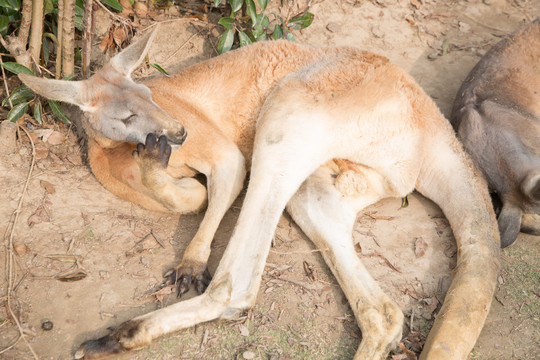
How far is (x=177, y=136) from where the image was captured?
12.8 feet

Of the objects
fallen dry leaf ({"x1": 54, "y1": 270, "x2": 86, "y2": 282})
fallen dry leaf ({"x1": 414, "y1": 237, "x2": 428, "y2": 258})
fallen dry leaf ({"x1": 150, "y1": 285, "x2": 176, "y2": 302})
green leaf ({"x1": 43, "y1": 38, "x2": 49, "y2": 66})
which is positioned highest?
green leaf ({"x1": 43, "y1": 38, "x2": 49, "y2": 66})

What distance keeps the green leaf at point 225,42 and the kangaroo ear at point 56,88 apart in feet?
5.88

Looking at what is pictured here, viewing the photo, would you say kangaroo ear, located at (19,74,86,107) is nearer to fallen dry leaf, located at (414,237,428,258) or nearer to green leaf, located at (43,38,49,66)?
green leaf, located at (43,38,49,66)

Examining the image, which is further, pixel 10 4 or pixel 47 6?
pixel 47 6

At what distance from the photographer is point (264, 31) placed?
5668mm

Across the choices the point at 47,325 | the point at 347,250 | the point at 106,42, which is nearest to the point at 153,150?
the point at 47,325

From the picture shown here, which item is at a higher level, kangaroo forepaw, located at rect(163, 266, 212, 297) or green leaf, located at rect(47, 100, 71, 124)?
green leaf, located at rect(47, 100, 71, 124)

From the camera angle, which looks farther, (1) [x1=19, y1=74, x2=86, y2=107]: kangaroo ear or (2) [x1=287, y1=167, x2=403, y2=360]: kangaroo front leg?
(1) [x1=19, y1=74, x2=86, y2=107]: kangaroo ear

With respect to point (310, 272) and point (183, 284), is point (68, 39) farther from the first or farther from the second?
point (310, 272)

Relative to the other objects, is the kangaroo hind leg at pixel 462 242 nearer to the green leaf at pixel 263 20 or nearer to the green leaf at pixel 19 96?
the green leaf at pixel 263 20

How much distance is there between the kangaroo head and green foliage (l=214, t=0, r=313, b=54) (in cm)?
155

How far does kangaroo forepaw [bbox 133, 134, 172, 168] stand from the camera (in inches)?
147

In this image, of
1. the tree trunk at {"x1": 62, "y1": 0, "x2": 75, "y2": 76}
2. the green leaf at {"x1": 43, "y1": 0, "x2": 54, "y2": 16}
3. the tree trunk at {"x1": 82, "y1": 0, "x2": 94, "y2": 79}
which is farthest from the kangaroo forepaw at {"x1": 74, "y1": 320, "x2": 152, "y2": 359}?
the green leaf at {"x1": 43, "y1": 0, "x2": 54, "y2": 16}

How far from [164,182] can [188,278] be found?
29.0 inches
